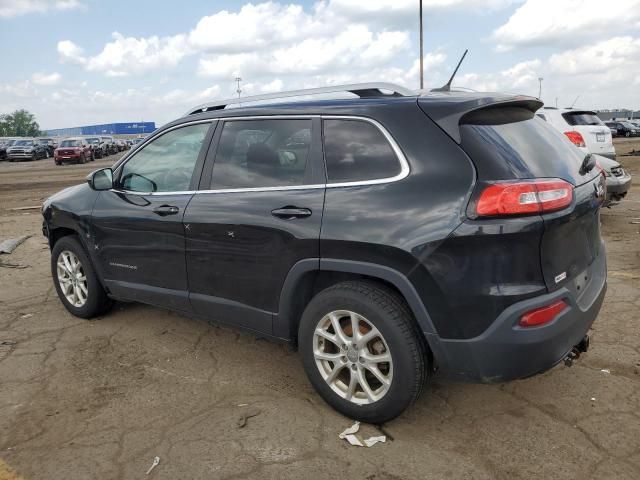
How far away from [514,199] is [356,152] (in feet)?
2.83

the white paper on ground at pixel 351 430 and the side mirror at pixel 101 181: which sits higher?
the side mirror at pixel 101 181

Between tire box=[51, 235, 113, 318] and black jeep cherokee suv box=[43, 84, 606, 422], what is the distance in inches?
40.6

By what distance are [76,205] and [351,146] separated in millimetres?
2654

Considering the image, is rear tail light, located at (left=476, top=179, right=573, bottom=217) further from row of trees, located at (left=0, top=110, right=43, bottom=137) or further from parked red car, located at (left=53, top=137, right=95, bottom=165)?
row of trees, located at (left=0, top=110, right=43, bottom=137)

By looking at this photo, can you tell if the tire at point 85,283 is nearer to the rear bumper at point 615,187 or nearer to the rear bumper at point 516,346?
the rear bumper at point 516,346

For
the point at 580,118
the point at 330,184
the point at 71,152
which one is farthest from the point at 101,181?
the point at 71,152

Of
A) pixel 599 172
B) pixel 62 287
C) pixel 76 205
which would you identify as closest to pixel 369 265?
pixel 599 172

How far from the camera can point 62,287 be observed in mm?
4785

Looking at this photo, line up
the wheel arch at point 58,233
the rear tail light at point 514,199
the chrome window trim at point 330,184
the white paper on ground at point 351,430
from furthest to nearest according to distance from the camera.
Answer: the wheel arch at point 58,233 < the white paper on ground at point 351,430 < the chrome window trim at point 330,184 < the rear tail light at point 514,199

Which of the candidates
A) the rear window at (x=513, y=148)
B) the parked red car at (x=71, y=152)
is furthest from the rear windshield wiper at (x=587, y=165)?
the parked red car at (x=71, y=152)

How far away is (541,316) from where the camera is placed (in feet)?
8.14

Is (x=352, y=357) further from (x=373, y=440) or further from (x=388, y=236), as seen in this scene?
(x=388, y=236)

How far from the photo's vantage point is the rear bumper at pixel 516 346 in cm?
246

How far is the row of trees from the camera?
12925cm
